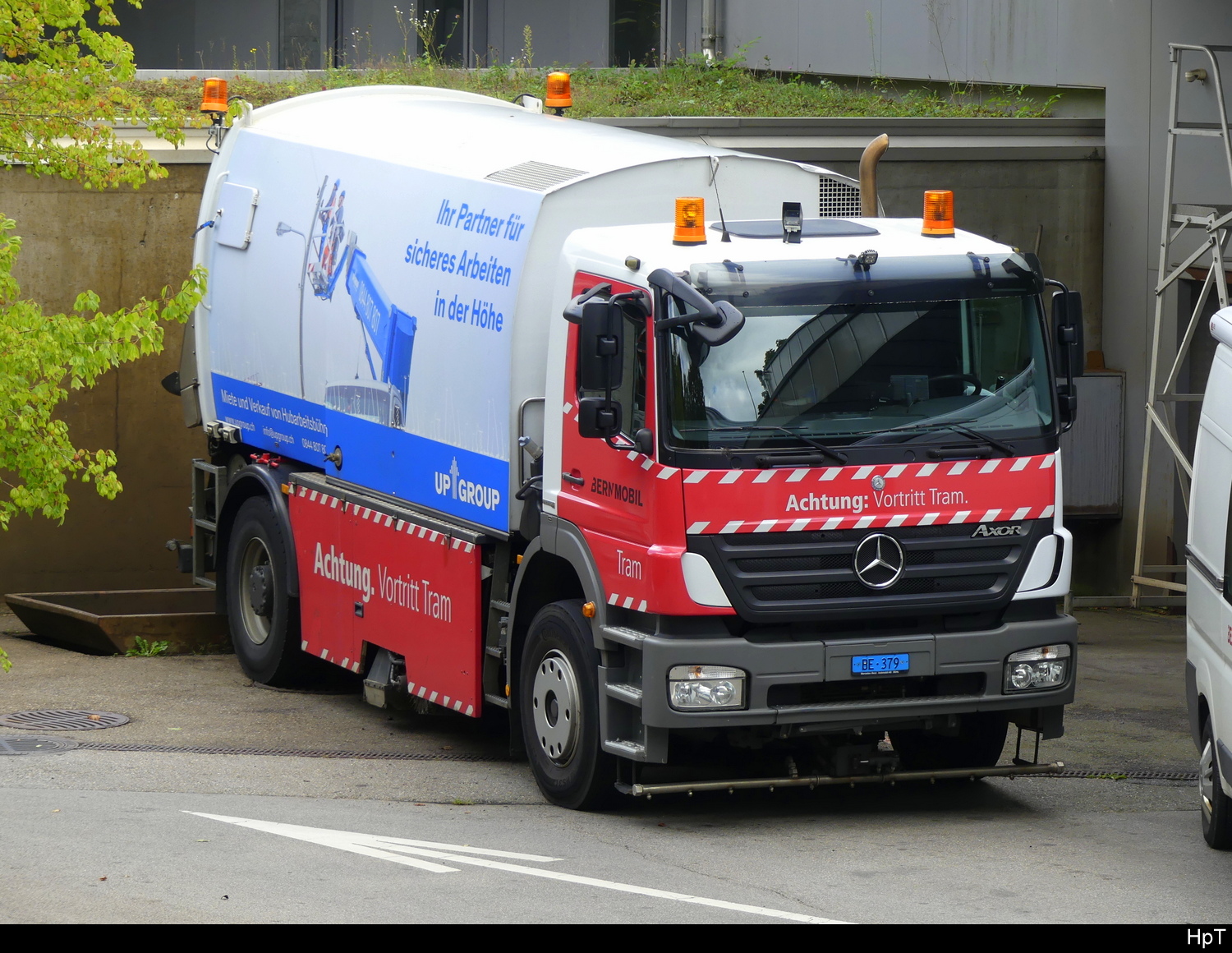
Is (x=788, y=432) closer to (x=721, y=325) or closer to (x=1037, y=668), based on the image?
(x=721, y=325)

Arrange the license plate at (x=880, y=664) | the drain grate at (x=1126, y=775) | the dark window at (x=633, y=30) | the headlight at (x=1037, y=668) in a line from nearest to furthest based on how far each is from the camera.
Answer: the license plate at (x=880, y=664) < the headlight at (x=1037, y=668) < the drain grate at (x=1126, y=775) < the dark window at (x=633, y=30)

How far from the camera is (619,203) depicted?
972cm

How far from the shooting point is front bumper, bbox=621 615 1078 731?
8.58 meters

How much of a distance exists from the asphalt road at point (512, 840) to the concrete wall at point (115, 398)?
4.41m

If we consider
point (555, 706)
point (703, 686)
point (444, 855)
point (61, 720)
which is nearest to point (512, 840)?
point (444, 855)

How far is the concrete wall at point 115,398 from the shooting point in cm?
1606

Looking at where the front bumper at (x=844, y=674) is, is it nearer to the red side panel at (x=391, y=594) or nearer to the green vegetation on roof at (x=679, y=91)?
the red side panel at (x=391, y=594)

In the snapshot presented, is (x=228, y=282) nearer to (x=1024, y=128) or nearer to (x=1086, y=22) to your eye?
(x=1024, y=128)

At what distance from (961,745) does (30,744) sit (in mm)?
5359

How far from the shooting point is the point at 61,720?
1160cm

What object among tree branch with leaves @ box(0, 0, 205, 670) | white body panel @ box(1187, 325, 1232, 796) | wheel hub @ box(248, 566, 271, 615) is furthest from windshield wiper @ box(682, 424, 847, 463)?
wheel hub @ box(248, 566, 271, 615)

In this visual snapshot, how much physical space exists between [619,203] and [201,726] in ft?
14.3

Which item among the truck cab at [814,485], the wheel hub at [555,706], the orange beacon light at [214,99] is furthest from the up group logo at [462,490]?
the orange beacon light at [214,99]
